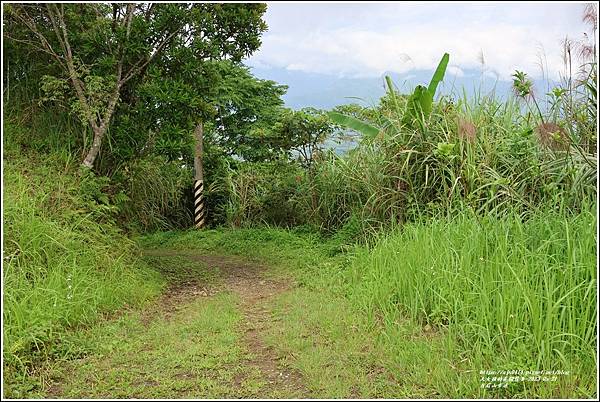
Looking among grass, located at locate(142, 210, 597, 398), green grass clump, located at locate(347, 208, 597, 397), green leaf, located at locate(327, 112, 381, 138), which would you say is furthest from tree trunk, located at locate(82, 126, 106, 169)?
green leaf, located at locate(327, 112, 381, 138)

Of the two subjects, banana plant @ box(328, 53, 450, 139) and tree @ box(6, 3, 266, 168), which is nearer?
tree @ box(6, 3, 266, 168)

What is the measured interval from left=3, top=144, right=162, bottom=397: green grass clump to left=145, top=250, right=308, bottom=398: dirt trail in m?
0.40

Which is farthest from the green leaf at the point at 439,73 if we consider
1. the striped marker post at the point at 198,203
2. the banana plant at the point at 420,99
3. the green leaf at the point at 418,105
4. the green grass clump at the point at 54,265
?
the striped marker post at the point at 198,203

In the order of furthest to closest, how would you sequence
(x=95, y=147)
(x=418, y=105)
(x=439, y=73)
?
(x=439, y=73)
(x=418, y=105)
(x=95, y=147)

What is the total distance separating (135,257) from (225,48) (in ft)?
8.28

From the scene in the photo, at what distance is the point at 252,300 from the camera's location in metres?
5.35

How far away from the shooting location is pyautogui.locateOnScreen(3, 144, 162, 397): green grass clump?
133 inches

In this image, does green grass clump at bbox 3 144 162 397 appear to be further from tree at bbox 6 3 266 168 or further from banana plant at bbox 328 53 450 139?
banana plant at bbox 328 53 450 139

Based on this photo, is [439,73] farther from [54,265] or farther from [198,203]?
[198,203]

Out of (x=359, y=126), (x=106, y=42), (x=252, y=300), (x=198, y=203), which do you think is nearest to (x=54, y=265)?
(x=252, y=300)

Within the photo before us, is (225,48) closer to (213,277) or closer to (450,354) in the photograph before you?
(213,277)

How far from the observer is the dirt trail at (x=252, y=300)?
317 cm

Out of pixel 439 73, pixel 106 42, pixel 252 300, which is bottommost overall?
pixel 252 300

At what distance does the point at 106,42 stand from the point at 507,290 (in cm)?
446
